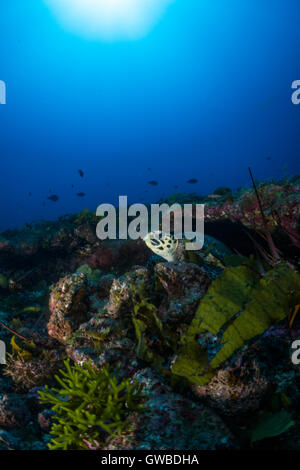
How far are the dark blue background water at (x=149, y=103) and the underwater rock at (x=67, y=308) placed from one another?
48.0 meters

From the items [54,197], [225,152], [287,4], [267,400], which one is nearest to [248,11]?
[287,4]

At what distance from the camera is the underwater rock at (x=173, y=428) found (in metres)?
1.79

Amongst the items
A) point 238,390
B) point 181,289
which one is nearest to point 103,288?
point 181,289

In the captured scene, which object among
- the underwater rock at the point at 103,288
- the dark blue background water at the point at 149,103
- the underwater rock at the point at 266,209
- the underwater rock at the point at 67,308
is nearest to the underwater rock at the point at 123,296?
the underwater rock at the point at 67,308

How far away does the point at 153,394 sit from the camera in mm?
2207

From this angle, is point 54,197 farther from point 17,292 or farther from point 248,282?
point 248,282

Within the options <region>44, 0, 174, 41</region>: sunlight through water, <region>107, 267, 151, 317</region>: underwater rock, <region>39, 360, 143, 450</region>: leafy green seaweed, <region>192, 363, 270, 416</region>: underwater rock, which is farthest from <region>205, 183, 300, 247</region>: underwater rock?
<region>44, 0, 174, 41</region>: sunlight through water

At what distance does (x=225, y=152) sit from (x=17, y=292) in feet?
443

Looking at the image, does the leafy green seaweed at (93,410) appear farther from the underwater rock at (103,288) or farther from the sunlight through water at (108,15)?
the sunlight through water at (108,15)

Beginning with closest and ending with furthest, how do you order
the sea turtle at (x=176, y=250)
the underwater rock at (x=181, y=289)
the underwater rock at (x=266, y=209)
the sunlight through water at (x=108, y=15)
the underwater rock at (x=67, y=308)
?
the underwater rock at (x=181, y=289), the underwater rock at (x=67, y=308), the sea turtle at (x=176, y=250), the underwater rock at (x=266, y=209), the sunlight through water at (x=108, y=15)

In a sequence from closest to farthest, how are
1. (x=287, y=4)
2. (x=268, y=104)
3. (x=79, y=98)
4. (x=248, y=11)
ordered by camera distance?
(x=287, y=4) → (x=248, y=11) → (x=268, y=104) → (x=79, y=98)

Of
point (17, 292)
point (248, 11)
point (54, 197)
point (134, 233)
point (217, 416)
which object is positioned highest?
point (248, 11)

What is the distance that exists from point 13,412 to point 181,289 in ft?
7.94

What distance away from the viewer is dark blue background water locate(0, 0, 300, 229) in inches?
2549
